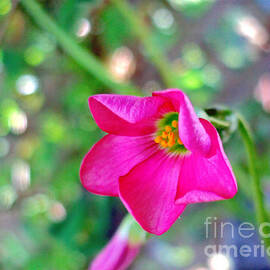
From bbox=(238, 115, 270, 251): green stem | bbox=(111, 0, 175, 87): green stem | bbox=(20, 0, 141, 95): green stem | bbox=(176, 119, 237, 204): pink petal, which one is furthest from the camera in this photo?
bbox=(111, 0, 175, 87): green stem

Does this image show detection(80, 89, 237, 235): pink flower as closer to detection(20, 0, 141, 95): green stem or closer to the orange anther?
the orange anther

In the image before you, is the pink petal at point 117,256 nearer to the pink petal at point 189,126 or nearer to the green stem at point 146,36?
the pink petal at point 189,126

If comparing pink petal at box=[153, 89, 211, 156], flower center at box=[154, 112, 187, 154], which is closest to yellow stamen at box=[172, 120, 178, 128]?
flower center at box=[154, 112, 187, 154]

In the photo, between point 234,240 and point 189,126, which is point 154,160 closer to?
point 189,126

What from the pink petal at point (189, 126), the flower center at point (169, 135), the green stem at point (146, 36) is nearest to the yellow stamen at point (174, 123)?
the flower center at point (169, 135)

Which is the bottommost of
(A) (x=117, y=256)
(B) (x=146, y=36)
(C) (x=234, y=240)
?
(C) (x=234, y=240)

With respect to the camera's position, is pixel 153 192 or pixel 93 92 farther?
pixel 93 92

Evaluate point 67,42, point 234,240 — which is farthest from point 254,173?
point 234,240
